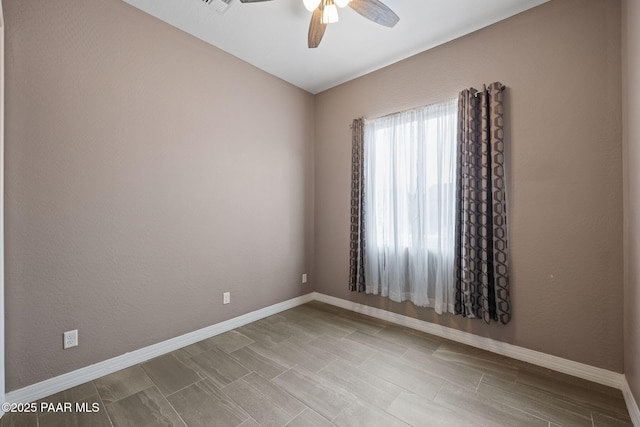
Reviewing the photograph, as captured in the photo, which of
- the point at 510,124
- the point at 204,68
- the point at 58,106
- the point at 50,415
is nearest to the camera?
the point at 50,415

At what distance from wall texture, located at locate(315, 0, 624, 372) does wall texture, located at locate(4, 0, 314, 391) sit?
7.43ft

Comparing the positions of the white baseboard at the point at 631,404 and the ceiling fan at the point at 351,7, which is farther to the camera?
the ceiling fan at the point at 351,7

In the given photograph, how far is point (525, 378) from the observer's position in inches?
79.6

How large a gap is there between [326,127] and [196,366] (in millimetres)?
3009

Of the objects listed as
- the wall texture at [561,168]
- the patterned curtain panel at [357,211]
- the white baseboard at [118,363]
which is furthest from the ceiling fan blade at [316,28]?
the white baseboard at [118,363]

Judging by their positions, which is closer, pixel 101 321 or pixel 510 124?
pixel 101 321

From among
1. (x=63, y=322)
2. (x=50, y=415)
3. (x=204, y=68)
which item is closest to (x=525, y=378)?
(x=50, y=415)

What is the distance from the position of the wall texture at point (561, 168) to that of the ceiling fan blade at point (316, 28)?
1310 mm

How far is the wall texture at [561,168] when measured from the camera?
1.94m

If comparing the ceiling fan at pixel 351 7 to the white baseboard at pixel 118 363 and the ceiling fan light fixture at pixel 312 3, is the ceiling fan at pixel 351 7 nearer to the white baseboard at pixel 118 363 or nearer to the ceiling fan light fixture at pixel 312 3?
the ceiling fan light fixture at pixel 312 3

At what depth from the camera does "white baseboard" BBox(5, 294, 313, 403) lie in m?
1.77

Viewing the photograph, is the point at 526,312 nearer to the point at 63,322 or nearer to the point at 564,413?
the point at 564,413

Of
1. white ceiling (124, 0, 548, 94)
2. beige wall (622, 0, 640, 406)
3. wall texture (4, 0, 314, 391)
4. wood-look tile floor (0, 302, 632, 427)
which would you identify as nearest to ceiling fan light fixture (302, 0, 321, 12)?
white ceiling (124, 0, 548, 94)

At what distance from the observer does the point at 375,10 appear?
6.46ft
